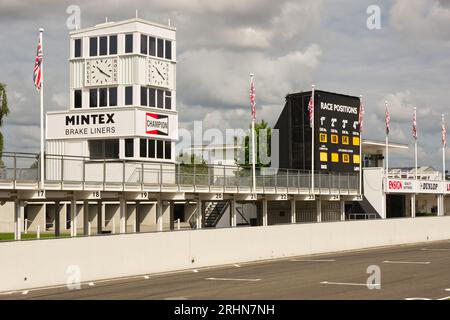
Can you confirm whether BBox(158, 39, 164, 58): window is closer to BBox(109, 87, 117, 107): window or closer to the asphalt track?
BBox(109, 87, 117, 107): window

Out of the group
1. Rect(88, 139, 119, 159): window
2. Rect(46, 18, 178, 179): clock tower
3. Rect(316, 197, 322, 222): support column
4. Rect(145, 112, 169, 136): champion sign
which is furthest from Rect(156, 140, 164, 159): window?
Rect(316, 197, 322, 222): support column

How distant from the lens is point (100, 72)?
4769cm

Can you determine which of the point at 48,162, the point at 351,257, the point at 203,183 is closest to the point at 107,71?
the point at 203,183

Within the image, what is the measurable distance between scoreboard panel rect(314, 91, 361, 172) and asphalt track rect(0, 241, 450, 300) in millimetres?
19931

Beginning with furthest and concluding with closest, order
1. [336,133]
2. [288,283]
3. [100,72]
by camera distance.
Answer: [336,133], [100,72], [288,283]

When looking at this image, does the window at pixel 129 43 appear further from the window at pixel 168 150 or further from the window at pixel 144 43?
the window at pixel 168 150

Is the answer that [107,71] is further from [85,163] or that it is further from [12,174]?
[12,174]

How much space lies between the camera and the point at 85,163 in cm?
3459

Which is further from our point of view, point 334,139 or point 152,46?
point 334,139

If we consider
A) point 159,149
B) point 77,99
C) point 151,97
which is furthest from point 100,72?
point 159,149

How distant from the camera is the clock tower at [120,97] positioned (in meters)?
45.8

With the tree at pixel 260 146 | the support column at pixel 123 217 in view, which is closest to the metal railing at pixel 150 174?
the support column at pixel 123 217

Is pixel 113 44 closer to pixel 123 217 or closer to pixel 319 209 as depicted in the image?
pixel 123 217

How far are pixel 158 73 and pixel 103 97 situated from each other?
3869mm
